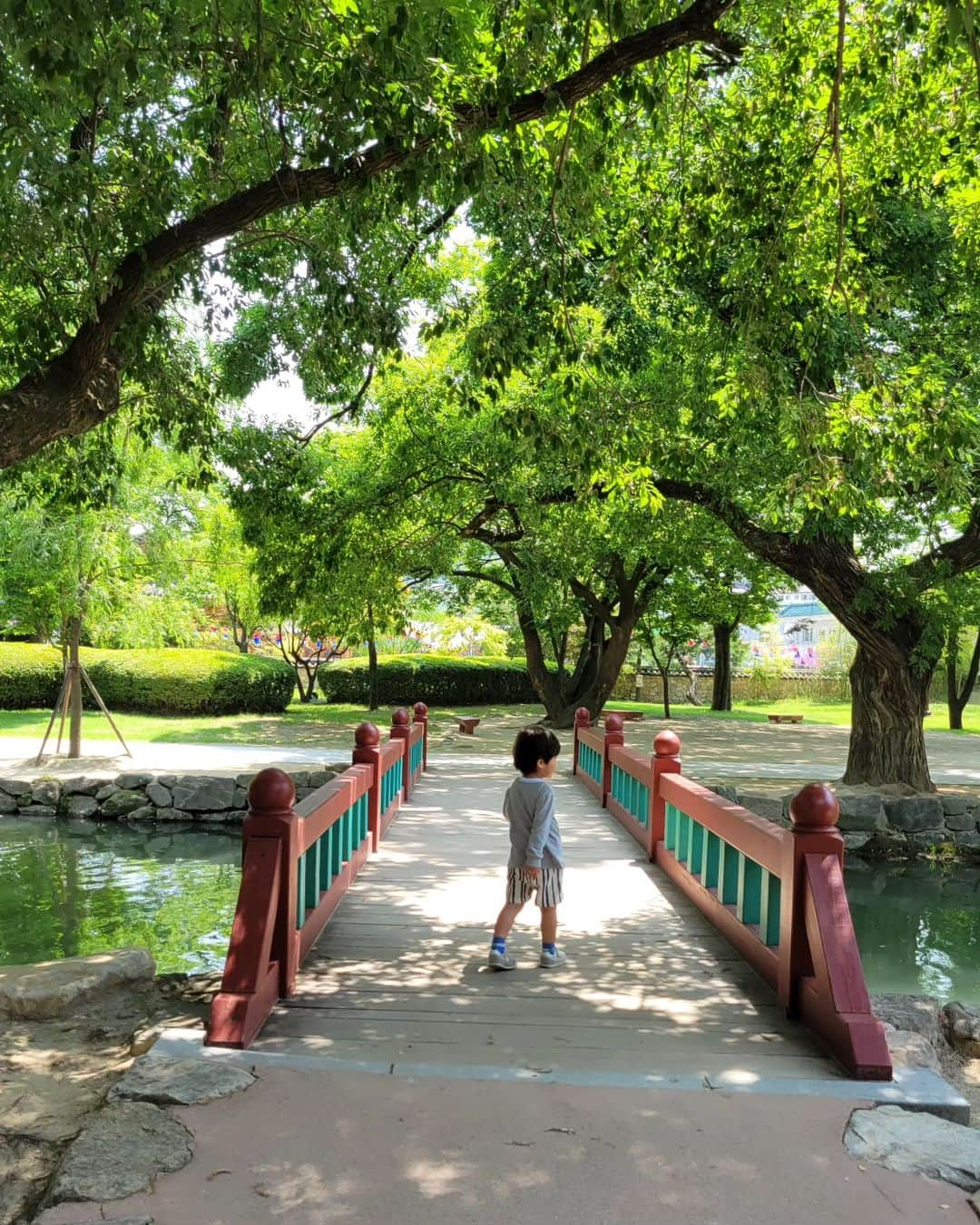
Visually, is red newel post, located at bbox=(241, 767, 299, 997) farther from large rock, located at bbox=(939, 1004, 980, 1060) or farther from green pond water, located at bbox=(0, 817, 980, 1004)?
large rock, located at bbox=(939, 1004, 980, 1060)

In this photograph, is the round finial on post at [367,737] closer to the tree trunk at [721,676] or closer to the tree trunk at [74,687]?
the tree trunk at [74,687]

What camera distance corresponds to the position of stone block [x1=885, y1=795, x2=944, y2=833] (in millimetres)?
13133

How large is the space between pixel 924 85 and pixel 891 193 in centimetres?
264

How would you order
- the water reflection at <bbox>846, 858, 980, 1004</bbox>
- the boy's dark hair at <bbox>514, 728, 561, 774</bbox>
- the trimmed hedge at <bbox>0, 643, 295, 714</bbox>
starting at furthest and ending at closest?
the trimmed hedge at <bbox>0, 643, 295, 714</bbox> → the water reflection at <bbox>846, 858, 980, 1004</bbox> → the boy's dark hair at <bbox>514, 728, 561, 774</bbox>

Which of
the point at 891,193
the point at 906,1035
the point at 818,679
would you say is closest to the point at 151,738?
the point at 891,193

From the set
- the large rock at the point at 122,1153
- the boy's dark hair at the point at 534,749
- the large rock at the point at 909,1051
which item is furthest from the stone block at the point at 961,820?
the large rock at the point at 122,1153

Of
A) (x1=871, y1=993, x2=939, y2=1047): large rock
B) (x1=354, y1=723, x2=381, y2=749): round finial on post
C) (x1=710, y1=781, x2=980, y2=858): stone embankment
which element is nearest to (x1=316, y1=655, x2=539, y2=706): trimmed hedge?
(x1=710, y1=781, x2=980, y2=858): stone embankment

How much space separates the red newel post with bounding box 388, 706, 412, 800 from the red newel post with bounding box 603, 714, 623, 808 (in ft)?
6.95

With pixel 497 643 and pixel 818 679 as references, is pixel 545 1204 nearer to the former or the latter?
pixel 497 643

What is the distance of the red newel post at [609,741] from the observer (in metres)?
10.7

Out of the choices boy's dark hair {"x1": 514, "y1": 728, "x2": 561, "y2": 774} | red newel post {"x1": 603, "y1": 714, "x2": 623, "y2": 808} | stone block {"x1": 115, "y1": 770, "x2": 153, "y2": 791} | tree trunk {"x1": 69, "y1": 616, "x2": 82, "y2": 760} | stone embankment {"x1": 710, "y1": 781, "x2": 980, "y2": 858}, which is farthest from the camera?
tree trunk {"x1": 69, "y1": 616, "x2": 82, "y2": 760}

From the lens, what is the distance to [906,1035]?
14.4 ft

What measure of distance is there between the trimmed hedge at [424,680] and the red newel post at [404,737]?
19.2 m

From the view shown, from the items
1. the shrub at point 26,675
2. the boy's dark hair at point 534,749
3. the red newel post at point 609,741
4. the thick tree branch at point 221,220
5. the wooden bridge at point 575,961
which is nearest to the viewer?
the wooden bridge at point 575,961
